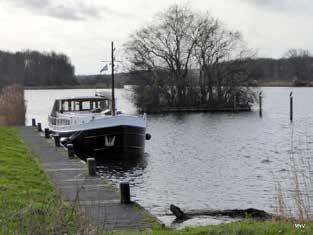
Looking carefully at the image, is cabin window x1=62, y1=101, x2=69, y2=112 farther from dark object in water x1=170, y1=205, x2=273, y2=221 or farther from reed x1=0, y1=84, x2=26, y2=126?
dark object in water x1=170, y1=205, x2=273, y2=221

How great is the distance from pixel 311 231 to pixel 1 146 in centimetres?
2109

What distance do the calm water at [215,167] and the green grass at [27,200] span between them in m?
3.56

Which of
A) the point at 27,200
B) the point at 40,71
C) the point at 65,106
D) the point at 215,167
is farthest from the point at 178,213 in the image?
the point at 40,71

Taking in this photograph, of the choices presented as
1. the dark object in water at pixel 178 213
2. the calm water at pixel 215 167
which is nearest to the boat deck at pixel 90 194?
the dark object in water at pixel 178 213

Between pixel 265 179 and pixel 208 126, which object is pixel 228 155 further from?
pixel 208 126

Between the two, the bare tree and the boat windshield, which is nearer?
the boat windshield

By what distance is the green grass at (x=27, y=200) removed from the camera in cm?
664

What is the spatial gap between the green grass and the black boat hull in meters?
3.73

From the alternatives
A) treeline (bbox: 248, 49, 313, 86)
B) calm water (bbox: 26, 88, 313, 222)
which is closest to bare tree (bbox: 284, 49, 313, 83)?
treeline (bbox: 248, 49, 313, 86)

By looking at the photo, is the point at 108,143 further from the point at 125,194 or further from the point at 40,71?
the point at 40,71

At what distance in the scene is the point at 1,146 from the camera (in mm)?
27453

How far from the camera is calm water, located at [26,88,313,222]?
19.9 meters

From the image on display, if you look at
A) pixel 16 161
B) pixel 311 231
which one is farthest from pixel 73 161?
pixel 311 231

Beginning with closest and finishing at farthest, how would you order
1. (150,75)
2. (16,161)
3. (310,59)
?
(16,161) → (150,75) → (310,59)
